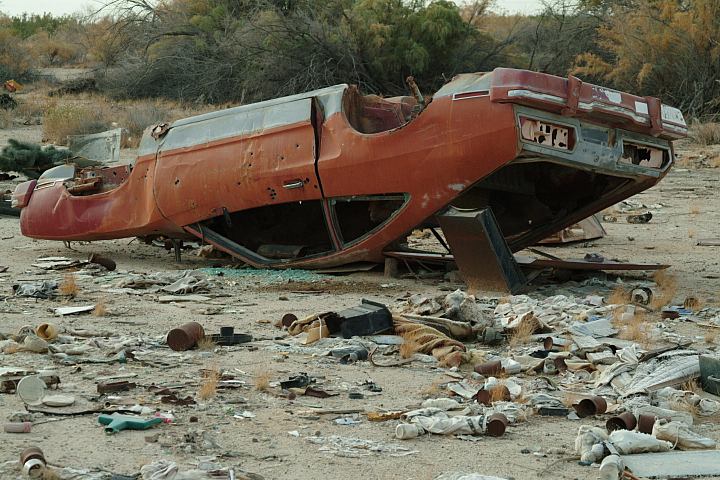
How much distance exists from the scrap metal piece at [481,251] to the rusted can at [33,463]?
567 centimetres

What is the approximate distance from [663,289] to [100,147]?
412 inches

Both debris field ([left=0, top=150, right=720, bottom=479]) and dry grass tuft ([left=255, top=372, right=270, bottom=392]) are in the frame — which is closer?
debris field ([left=0, top=150, right=720, bottom=479])

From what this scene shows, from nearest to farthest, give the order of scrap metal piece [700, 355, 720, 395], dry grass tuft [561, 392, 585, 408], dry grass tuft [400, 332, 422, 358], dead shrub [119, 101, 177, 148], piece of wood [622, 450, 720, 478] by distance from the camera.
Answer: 1. piece of wood [622, 450, 720, 478]
2. dry grass tuft [561, 392, 585, 408]
3. scrap metal piece [700, 355, 720, 395]
4. dry grass tuft [400, 332, 422, 358]
5. dead shrub [119, 101, 177, 148]

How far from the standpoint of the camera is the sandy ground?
16.8 ft

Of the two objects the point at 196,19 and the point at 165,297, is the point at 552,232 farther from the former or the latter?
the point at 196,19

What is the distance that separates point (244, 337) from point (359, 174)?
2.98 meters

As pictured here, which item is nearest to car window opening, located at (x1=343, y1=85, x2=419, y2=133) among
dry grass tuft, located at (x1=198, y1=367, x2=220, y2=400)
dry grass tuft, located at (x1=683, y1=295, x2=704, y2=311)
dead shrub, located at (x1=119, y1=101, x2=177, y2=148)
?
dry grass tuft, located at (x1=683, y1=295, x2=704, y2=311)

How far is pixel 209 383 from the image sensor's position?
20.8ft

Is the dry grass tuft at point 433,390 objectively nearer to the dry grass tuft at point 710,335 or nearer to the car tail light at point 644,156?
the dry grass tuft at point 710,335

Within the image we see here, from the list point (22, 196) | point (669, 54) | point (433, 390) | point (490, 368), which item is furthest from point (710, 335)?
point (669, 54)

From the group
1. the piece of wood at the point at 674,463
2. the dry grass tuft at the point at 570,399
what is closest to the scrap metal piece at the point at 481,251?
the dry grass tuft at the point at 570,399

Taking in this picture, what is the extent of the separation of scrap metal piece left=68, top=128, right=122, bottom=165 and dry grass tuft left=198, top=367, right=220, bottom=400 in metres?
10.7

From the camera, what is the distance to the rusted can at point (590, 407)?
5.99m

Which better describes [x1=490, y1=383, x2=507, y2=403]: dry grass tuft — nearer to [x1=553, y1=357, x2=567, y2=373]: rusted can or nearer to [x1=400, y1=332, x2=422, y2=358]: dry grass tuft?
[x1=553, y1=357, x2=567, y2=373]: rusted can
